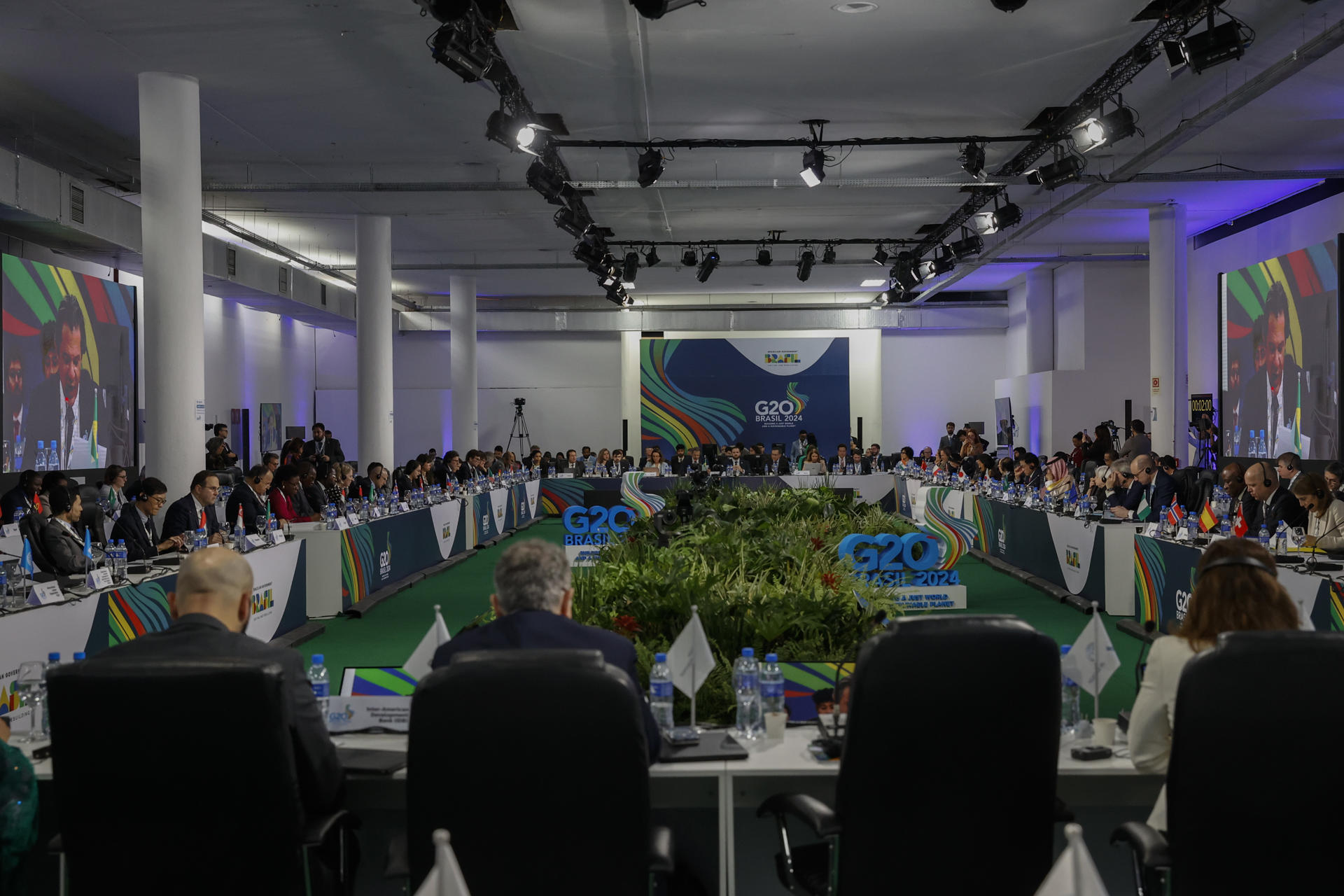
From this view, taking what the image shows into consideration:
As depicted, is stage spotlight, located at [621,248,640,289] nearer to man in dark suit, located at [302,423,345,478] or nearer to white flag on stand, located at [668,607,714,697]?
man in dark suit, located at [302,423,345,478]

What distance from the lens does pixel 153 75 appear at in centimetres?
892

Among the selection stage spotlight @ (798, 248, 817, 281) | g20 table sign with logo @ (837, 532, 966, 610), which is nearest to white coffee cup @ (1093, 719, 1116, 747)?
g20 table sign with logo @ (837, 532, 966, 610)

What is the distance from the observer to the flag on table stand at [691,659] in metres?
3.18

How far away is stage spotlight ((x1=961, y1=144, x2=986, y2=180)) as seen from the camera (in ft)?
35.7

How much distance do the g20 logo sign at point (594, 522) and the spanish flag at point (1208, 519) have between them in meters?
4.51

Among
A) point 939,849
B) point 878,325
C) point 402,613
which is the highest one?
point 878,325

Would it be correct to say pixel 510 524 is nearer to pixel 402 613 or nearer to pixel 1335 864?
pixel 402 613

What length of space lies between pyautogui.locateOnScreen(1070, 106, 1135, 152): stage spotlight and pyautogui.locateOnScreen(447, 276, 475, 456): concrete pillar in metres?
12.3

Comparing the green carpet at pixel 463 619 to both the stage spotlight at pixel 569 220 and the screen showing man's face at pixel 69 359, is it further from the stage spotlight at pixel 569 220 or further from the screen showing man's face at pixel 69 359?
the screen showing man's face at pixel 69 359

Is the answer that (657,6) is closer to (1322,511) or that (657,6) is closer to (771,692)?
(771,692)

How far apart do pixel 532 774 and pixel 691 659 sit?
1.13 meters

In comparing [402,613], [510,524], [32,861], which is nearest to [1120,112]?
[402,613]

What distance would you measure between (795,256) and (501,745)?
56.8 ft

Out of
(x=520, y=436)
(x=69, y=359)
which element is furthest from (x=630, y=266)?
(x=520, y=436)
